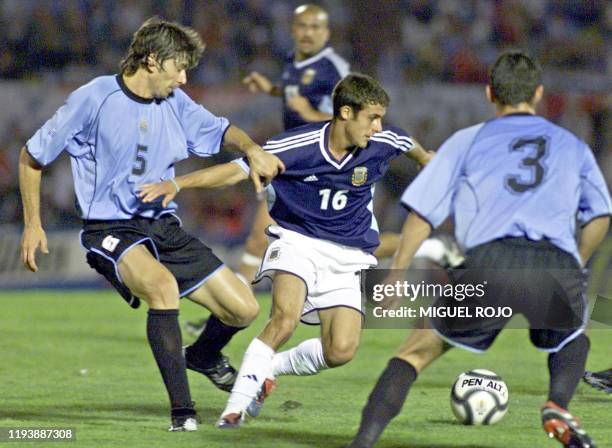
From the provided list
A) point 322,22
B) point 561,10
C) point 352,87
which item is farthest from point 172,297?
point 561,10

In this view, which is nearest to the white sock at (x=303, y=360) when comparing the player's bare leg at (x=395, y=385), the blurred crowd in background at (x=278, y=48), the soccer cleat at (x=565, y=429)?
the player's bare leg at (x=395, y=385)

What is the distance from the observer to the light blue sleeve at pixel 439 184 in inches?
216

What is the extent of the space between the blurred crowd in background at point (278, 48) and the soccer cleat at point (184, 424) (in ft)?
33.9

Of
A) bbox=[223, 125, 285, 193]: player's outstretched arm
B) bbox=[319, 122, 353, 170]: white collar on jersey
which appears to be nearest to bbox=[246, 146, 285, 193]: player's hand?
bbox=[223, 125, 285, 193]: player's outstretched arm

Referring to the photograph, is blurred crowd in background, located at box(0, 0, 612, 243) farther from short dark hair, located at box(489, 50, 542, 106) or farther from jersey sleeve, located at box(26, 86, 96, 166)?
short dark hair, located at box(489, 50, 542, 106)

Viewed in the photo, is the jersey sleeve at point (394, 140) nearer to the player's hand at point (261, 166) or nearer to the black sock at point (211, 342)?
the player's hand at point (261, 166)

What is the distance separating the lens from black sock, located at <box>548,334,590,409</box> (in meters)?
5.55

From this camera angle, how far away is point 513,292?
18.1 ft

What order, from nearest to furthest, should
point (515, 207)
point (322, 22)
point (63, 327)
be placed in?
1. point (515, 207)
2. point (322, 22)
3. point (63, 327)

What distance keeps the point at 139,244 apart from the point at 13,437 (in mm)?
1200

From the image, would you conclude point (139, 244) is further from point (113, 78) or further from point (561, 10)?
point (561, 10)

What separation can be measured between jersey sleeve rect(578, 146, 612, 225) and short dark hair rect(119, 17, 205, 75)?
2275mm

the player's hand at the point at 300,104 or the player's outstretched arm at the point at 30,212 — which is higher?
the player's hand at the point at 300,104

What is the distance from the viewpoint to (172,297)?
668 centimetres
